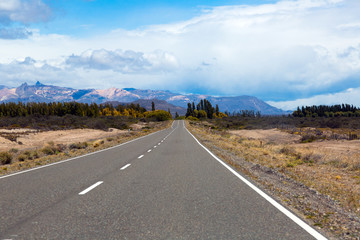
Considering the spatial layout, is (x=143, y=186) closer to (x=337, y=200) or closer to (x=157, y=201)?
(x=157, y=201)

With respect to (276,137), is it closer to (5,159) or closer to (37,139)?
(37,139)

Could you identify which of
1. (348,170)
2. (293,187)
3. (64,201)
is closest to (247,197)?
(293,187)

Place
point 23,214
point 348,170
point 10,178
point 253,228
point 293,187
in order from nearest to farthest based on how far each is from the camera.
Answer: point 253,228
point 23,214
point 293,187
point 10,178
point 348,170

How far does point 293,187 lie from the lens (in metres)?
7.86

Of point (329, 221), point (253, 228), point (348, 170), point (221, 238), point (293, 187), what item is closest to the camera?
point (221, 238)

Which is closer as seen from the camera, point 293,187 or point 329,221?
point 329,221

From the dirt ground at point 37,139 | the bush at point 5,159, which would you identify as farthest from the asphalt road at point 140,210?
the dirt ground at point 37,139

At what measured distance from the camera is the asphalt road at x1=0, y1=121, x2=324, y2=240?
4465 mm

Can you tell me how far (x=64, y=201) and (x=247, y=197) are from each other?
150 inches

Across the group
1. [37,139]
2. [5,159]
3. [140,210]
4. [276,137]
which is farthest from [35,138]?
[140,210]

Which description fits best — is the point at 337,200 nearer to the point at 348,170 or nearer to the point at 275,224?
the point at 275,224

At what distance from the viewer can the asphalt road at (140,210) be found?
4465 millimetres

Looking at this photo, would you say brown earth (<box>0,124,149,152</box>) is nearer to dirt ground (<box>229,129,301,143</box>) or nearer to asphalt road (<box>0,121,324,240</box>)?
dirt ground (<box>229,129,301,143</box>)

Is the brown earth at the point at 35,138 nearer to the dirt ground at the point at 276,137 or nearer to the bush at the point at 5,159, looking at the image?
the bush at the point at 5,159
